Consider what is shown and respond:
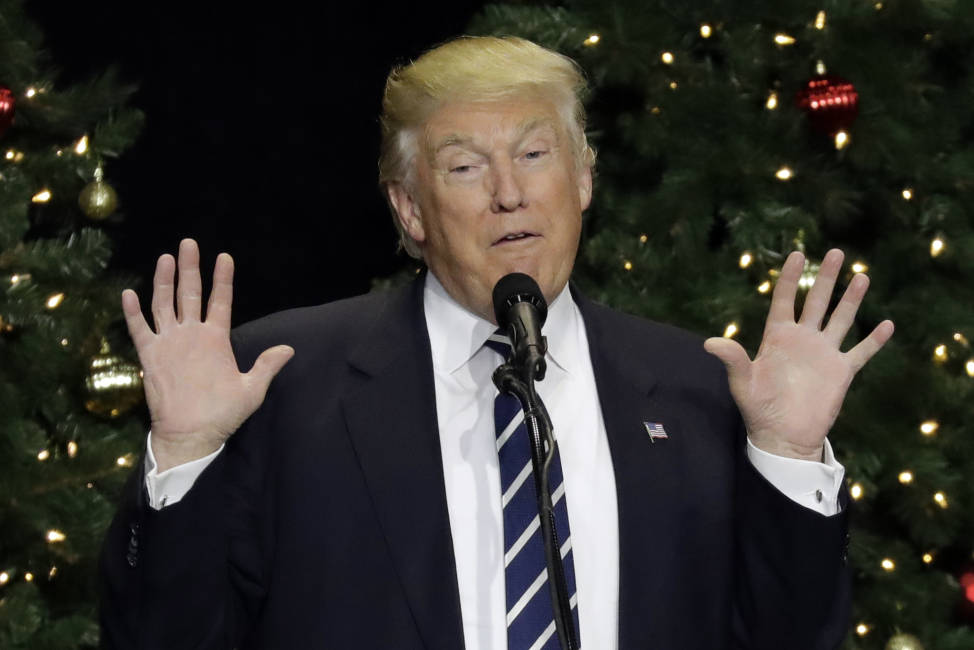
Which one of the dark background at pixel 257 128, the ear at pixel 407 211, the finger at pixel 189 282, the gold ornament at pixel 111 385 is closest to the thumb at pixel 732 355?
the ear at pixel 407 211

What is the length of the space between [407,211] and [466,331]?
30 cm

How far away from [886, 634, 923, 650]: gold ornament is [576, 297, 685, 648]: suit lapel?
4.61 ft

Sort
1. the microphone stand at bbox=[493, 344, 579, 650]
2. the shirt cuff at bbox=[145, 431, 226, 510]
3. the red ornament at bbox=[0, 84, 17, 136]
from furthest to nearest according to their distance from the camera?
the red ornament at bbox=[0, 84, 17, 136] → the shirt cuff at bbox=[145, 431, 226, 510] → the microphone stand at bbox=[493, 344, 579, 650]

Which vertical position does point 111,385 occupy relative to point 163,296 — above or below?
below

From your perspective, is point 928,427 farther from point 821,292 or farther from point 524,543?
point 524,543

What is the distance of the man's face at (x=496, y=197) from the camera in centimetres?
229

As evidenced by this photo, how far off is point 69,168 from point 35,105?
16cm

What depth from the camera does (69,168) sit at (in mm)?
3354

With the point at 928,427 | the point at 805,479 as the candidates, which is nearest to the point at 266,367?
the point at 805,479

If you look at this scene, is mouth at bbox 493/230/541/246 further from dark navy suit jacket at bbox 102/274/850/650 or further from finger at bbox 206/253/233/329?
finger at bbox 206/253/233/329

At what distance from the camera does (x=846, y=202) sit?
3.42 meters

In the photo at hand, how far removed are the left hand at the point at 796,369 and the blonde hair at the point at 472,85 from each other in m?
0.53

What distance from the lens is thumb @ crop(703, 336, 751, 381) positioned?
203cm

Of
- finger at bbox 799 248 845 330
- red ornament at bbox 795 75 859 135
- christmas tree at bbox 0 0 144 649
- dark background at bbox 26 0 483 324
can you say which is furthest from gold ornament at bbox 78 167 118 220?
finger at bbox 799 248 845 330
